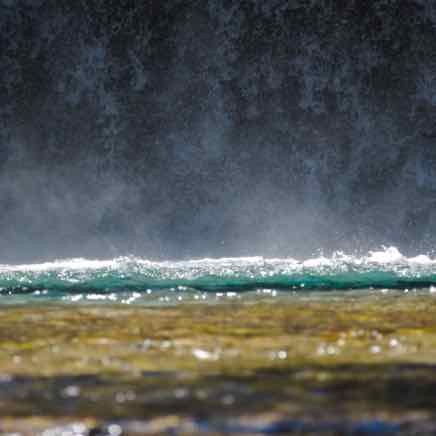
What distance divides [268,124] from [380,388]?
39281 mm

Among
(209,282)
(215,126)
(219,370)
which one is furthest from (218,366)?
(215,126)

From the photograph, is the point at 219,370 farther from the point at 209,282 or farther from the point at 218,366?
the point at 209,282

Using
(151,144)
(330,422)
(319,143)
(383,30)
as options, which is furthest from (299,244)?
(330,422)

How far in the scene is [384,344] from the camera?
27.6 ft

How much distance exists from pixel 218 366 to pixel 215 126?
38.5 meters

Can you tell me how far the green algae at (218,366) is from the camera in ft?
17.5

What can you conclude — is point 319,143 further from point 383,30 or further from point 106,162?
point 106,162

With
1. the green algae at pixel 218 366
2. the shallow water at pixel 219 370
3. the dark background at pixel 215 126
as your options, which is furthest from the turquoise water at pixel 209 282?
the dark background at pixel 215 126

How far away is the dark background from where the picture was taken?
42719mm

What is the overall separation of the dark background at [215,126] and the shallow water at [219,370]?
29.8 metres

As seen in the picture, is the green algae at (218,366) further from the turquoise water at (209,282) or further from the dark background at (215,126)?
the dark background at (215,126)

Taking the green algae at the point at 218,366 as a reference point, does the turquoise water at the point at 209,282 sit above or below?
above

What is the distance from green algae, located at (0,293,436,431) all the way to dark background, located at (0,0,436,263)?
1214 inches

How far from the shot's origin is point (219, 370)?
267 inches
